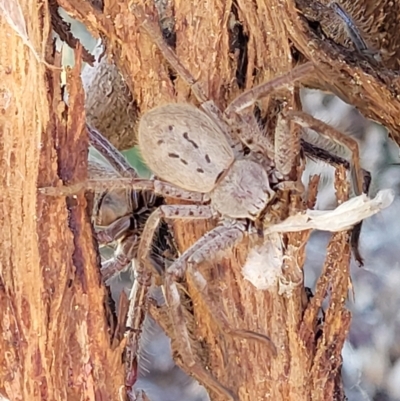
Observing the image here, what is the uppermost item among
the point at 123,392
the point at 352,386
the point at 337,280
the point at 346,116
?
the point at 346,116

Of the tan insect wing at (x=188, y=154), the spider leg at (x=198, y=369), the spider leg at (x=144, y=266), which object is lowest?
the spider leg at (x=198, y=369)

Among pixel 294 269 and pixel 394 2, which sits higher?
pixel 394 2

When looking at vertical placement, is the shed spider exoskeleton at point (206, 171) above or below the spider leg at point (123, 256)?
above

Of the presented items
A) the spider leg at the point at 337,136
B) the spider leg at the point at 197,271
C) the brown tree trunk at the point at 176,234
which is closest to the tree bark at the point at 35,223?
the brown tree trunk at the point at 176,234

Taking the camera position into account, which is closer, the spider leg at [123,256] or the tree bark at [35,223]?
the tree bark at [35,223]

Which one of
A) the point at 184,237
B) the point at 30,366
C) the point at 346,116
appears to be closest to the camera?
the point at 30,366

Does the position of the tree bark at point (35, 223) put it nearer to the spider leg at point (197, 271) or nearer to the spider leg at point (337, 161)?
the spider leg at point (197, 271)

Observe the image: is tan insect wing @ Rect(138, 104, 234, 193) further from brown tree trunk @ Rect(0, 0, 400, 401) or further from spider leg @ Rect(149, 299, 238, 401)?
spider leg @ Rect(149, 299, 238, 401)

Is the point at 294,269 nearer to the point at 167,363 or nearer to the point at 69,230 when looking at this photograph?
the point at 69,230

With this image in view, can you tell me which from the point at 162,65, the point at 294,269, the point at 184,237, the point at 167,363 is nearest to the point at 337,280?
the point at 294,269
